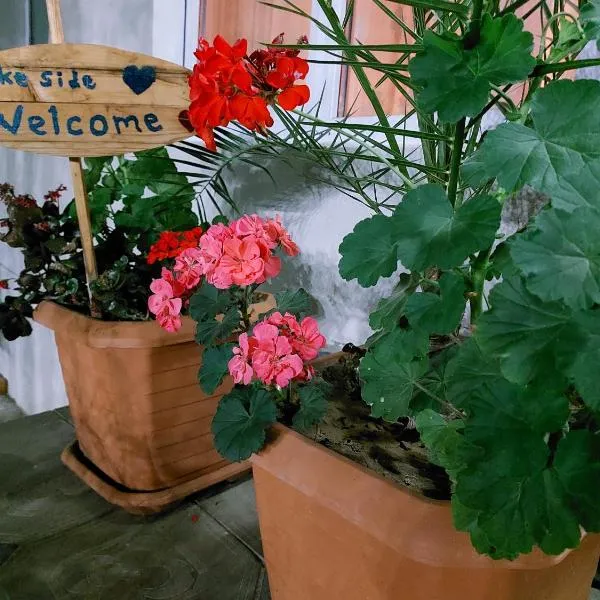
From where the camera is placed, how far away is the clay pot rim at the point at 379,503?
48 cm

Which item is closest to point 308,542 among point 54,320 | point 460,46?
point 460,46

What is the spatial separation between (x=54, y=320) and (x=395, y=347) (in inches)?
30.7

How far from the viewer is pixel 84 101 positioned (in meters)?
0.96

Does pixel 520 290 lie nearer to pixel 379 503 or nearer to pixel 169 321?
pixel 379 503

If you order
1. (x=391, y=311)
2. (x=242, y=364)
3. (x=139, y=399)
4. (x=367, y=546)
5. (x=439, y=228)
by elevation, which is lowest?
(x=139, y=399)

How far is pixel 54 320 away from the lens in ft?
3.46

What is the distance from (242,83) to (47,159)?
5.15 ft

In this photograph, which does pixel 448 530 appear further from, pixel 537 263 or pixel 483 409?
pixel 537 263

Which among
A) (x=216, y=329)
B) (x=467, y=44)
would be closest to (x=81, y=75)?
(x=216, y=329)

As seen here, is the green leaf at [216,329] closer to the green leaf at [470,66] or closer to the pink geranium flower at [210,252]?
the pink geranium flower at [210,252]

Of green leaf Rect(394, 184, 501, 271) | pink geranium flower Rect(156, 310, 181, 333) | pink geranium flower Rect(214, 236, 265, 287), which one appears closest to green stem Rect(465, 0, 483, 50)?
green leaf Rect(394, 184, 501, 271)

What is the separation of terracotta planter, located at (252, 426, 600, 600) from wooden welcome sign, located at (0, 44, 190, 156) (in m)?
0.66

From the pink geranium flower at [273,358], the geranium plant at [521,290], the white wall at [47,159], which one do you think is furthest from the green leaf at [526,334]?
the white wall at [47,159]

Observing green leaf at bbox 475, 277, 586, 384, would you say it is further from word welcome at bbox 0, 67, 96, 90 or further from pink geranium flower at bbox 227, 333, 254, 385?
word welcome at bbox 0, 67, 96, 90
